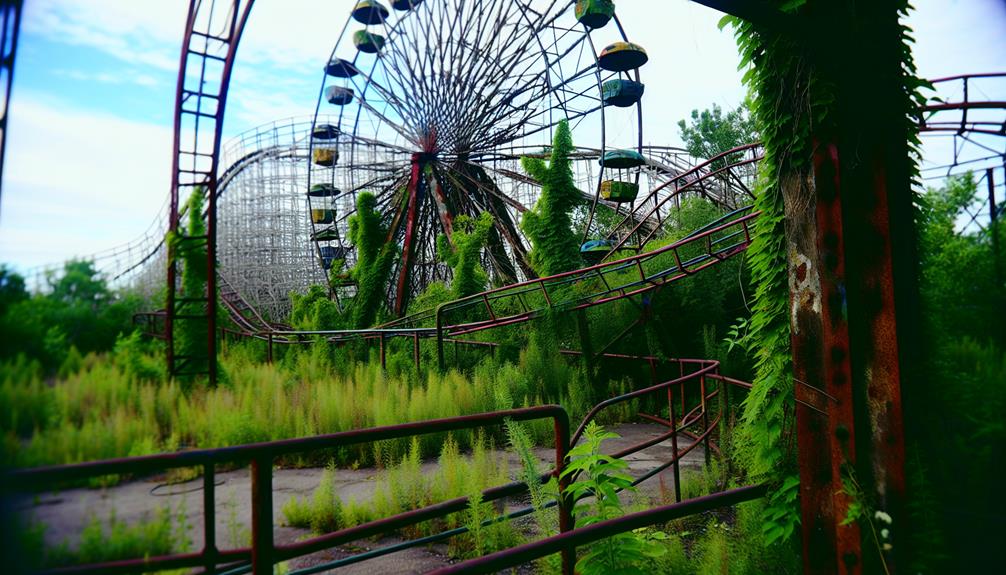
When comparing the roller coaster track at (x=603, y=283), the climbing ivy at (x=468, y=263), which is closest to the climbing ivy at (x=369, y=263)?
the climbing ivy at (x=468, y=263)

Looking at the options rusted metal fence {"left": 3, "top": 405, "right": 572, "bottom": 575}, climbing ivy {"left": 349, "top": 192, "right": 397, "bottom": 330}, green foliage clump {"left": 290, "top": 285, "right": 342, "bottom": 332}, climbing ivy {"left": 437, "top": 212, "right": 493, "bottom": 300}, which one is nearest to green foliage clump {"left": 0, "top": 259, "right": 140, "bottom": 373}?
rusted metal fence {"left": 3, "top": 405, "right": 572, "bottom": 575}

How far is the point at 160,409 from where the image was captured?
2307mm

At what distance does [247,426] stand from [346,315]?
460 inches

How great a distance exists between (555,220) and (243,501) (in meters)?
9.06

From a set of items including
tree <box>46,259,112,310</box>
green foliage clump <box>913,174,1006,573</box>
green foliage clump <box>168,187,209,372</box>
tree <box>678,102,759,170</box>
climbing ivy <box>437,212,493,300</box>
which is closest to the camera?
tree <box>46,259,112,310</box>

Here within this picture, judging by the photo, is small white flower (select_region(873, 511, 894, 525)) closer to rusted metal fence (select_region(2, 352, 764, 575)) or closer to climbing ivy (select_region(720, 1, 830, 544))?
climbing ivy (select_region(720, 1, 830, 544))

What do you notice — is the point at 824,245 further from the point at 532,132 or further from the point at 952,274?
the point at 532,132

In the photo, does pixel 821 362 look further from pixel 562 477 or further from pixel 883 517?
pixel 562 477

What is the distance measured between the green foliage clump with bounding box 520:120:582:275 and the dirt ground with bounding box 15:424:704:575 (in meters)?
4.40

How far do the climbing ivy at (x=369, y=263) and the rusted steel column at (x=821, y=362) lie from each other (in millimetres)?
13012

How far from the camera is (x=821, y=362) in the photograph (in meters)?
2.13

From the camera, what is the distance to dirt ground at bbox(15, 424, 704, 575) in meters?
1.22

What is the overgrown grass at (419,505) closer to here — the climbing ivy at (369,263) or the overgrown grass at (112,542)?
the overgrown grass at (112,542)

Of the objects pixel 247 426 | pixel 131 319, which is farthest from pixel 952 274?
pixel 247 426
